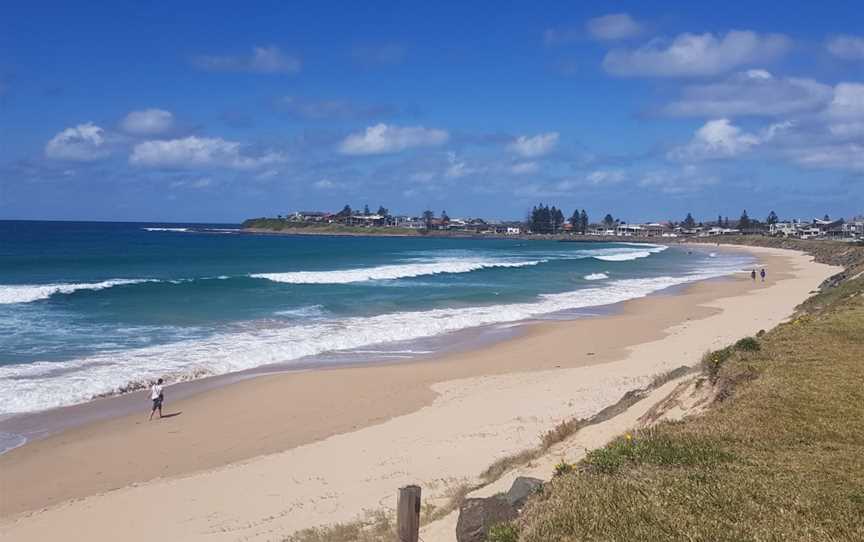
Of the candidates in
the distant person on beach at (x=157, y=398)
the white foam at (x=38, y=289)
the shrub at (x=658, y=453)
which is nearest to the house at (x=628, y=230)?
the white foam at (x=38, y=289)

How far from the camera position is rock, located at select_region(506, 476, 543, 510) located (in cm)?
693

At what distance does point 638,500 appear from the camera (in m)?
6.24

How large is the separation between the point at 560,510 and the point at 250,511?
561 cm

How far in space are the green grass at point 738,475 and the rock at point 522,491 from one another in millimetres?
168

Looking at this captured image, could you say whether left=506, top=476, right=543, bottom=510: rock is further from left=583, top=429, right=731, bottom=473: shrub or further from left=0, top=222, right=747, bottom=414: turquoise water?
left=0, top=222, right=747, bottom=414: turquoise water

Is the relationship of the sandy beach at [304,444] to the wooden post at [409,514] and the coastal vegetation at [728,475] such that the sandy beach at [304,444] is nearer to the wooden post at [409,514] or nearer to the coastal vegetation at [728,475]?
the coastal vegetation at [728,475]

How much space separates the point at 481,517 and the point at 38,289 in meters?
39.8

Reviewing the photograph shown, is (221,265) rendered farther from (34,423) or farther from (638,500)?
(638,500)

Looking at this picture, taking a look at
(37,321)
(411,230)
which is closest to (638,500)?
(37,321)

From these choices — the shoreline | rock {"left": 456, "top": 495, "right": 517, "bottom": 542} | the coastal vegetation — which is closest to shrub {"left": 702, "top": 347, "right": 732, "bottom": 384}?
the coastal vegetation

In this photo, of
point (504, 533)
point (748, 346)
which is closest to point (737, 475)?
point (504, 533)

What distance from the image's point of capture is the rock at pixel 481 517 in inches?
265

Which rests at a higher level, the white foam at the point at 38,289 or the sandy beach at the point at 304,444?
the white foam at the point at 38,289

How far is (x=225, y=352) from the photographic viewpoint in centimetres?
2242
